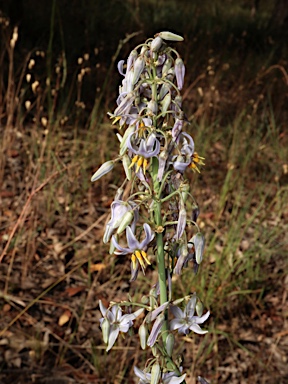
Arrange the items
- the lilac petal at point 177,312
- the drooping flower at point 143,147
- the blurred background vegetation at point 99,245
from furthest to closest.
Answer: the blurred background vegetation at point 99,245
the lilac petal at point 177,312
the drooping flower at point 143,147

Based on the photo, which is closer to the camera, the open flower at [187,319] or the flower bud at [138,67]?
the flower bud at [138,67]

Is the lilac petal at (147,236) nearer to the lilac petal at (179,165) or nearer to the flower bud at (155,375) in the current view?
the lilac petal at (179,165)

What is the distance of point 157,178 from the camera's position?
125cm

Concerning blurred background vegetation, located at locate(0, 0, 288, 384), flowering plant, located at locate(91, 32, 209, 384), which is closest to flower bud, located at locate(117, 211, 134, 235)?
flowering plant, located at locate(91, 32, 209, 384)

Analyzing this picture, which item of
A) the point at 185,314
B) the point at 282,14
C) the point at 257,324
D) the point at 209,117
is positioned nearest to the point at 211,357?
the point at 257,324

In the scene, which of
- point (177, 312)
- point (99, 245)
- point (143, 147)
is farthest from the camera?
point (99, 245)

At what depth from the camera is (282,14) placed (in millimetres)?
9867

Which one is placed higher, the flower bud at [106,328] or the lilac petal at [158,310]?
the lilac petal at [158,310]

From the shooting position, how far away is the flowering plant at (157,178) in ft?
4.02

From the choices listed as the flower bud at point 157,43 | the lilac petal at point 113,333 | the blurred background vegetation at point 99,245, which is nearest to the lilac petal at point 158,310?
the lilac petal at point 113,333

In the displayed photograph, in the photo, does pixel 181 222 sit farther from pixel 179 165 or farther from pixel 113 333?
pixel 113 333

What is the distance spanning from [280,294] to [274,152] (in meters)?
1.70

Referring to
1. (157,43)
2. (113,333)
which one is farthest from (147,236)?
(157,43)

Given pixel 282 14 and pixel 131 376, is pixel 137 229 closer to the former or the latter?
pixel 131 376
